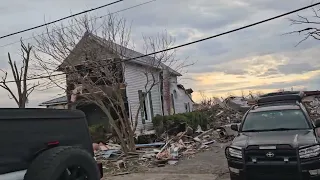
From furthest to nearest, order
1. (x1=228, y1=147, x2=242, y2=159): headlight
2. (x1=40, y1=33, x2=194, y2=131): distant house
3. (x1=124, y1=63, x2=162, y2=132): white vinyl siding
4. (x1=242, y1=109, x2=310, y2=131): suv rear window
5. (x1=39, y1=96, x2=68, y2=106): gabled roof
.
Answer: (x1=39, y1=96, x2=68, y2=106): gabled roof → (x1=124, y1=63, x2=162, y2=132): white vinyl siding → (x1=40, y1=33, x2=194, y2=131): distant house → (x1=242, y1=109, x2=310, y2=131): suv rear window → (x1=228, y1=147, x2=242, y2=159): headlight

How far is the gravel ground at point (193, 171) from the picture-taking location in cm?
993

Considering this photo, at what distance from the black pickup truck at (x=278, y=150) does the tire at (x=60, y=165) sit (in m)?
4.15

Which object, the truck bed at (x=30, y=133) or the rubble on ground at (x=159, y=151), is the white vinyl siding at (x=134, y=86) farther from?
the truck bed at (x=30, y=133)

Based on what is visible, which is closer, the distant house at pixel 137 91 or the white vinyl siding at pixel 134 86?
A: the distant house at pixel 137 91

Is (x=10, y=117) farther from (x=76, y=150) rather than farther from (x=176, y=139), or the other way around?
(x=176, y=139)

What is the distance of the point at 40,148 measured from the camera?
13.0 feet

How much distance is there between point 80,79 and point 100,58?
4.04ft

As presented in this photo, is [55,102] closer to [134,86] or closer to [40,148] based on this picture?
[134,86]

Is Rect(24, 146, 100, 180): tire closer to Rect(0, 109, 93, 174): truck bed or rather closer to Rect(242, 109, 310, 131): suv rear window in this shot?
Rect(0, 109, 93, 174): truck bed

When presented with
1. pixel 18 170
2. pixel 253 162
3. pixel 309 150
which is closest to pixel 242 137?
pixel 253 162

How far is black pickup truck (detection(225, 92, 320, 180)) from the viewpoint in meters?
7.12

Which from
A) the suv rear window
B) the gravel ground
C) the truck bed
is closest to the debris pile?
the gravel ground

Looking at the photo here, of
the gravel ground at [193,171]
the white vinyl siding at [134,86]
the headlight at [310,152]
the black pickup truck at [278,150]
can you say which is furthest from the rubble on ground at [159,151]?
the headlight at [310,152]

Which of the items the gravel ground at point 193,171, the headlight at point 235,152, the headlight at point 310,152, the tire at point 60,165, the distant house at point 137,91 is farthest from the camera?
the distant house at point 137,91
